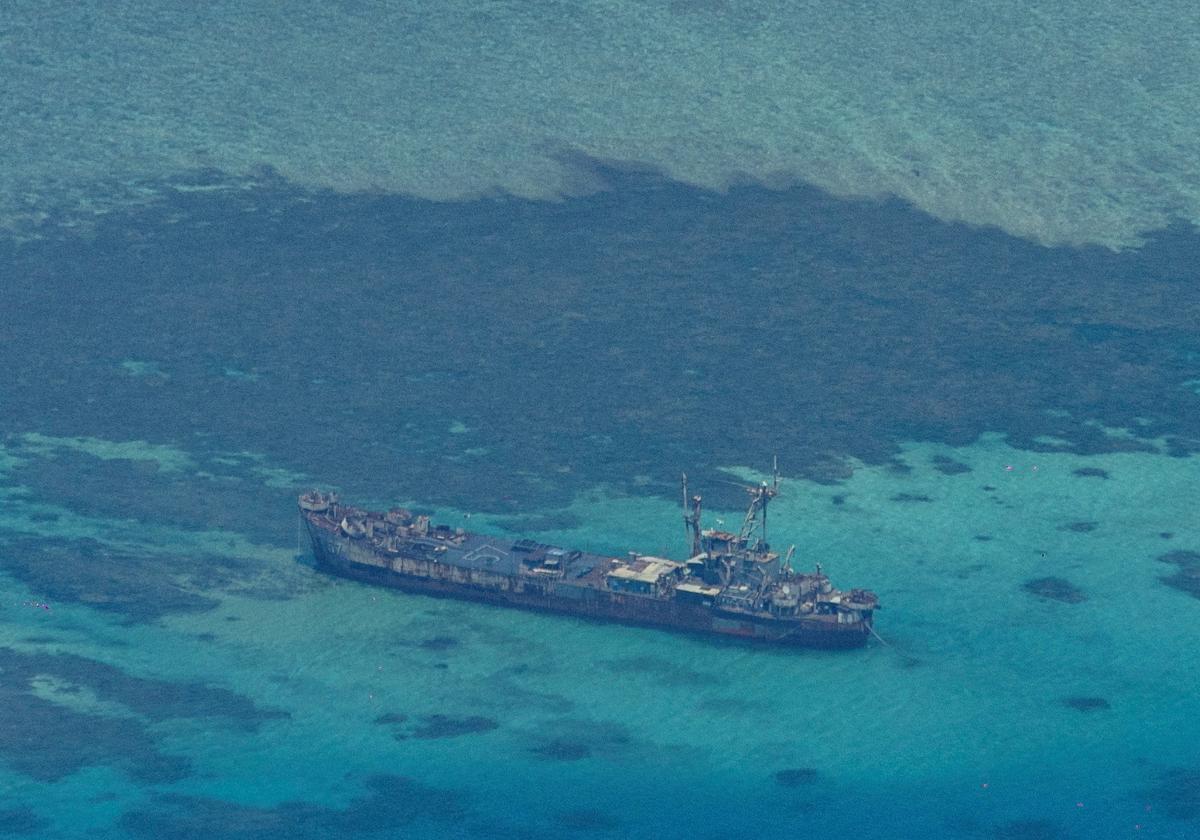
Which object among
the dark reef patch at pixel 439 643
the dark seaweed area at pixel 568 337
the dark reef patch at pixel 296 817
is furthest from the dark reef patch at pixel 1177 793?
the dark seaweed area at pixel 568 337

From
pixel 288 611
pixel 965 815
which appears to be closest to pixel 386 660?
pixel 288 611

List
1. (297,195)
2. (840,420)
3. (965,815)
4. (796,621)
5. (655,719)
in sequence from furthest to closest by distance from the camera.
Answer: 1. (297,195)
2. (840,420)
3. (796,621)
4. (655,719)
5. (965,815)

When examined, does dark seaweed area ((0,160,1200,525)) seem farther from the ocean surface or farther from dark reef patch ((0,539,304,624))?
dark reef patch ((0,539,304,624))

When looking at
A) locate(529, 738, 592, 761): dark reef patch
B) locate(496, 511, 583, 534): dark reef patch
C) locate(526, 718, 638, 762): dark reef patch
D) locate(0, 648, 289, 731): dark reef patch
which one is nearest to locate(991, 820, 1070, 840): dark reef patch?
locate(526, 718, 638, 762): dark reef patch

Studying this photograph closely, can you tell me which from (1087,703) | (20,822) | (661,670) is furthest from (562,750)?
(1087,703)

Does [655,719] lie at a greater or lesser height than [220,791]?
greater

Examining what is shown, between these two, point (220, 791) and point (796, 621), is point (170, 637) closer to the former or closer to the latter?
point (220, 791)

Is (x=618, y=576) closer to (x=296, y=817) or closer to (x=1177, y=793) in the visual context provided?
(x=296, y=817)
